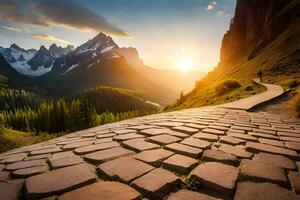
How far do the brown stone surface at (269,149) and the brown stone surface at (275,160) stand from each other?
0.62 feet

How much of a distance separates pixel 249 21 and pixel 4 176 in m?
94.9

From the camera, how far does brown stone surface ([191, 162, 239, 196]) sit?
6.81ft

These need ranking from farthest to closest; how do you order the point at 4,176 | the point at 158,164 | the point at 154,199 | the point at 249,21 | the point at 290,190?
the point at 249,21, the point at 158,164, the point at 4,176, the point at 290,190, the point at 154,199

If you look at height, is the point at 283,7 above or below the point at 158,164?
above

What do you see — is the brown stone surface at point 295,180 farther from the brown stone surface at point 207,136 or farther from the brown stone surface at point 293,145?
the brown stone surface at point 207,136

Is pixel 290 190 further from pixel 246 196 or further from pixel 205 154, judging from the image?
pixel 205 154

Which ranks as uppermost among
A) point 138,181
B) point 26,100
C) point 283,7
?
point 283,7

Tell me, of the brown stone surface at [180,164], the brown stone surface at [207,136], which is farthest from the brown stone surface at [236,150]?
the brown stone surface at [180,164]

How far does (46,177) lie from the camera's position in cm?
233

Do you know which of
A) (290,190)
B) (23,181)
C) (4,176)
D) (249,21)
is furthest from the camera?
(249,21)

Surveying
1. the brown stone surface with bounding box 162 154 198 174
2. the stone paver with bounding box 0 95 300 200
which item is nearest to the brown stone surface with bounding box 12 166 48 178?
the stone paver with bounding box 0 95 300 200

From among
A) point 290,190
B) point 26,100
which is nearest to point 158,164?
point 290,190

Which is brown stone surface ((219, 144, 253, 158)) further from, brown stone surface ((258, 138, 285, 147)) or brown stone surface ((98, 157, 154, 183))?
brown stone surface ((98, 157, 154, 183))

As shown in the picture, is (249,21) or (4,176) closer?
(4,176)
